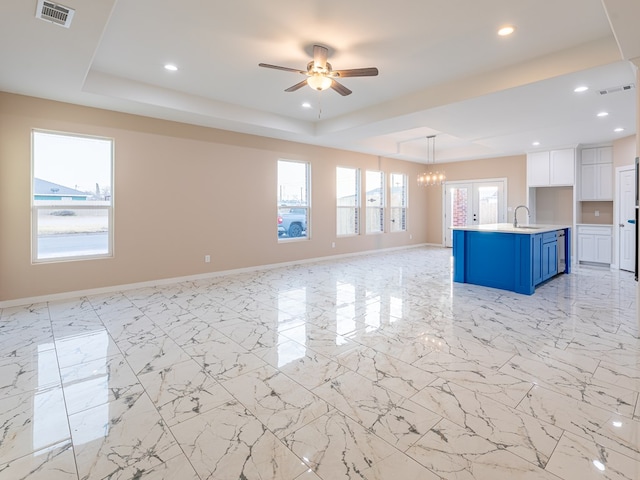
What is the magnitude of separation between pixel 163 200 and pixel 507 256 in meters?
5.61

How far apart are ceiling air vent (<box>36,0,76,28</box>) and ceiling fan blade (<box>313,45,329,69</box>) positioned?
2.17 meters

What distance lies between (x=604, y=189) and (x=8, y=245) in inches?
430

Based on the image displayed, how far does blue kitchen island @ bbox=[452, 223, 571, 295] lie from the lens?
15.7ft

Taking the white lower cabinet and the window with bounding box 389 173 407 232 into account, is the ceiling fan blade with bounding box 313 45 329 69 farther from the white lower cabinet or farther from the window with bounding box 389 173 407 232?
the white lower cabinet

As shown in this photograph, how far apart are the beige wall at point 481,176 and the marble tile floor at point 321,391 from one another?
5321 mm

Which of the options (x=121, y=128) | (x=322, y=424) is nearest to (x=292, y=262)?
(x=121, y=128)

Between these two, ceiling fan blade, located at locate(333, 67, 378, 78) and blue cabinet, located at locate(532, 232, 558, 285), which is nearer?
ceiling fan blade, located at locate(333, 67, 378, 78)

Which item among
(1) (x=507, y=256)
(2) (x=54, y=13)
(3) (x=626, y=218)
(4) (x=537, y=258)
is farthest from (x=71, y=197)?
(3) (x=626, y=218)

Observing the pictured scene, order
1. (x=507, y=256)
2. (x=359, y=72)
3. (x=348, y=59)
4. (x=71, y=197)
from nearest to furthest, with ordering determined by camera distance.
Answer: (x=359, y=72) → (x=348, y=59) → (x=71, y=197) → (x=507, y=256)

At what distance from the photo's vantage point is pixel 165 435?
72.0 inches

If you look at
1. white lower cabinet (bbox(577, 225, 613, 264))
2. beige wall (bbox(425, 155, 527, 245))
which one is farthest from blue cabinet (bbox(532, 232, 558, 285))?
Result: beige wall (bbox(425, 155, 527, 245))

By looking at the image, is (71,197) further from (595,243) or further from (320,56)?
(595,243)

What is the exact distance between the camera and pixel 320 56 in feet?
11.9

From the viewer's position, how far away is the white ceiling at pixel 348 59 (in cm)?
296
